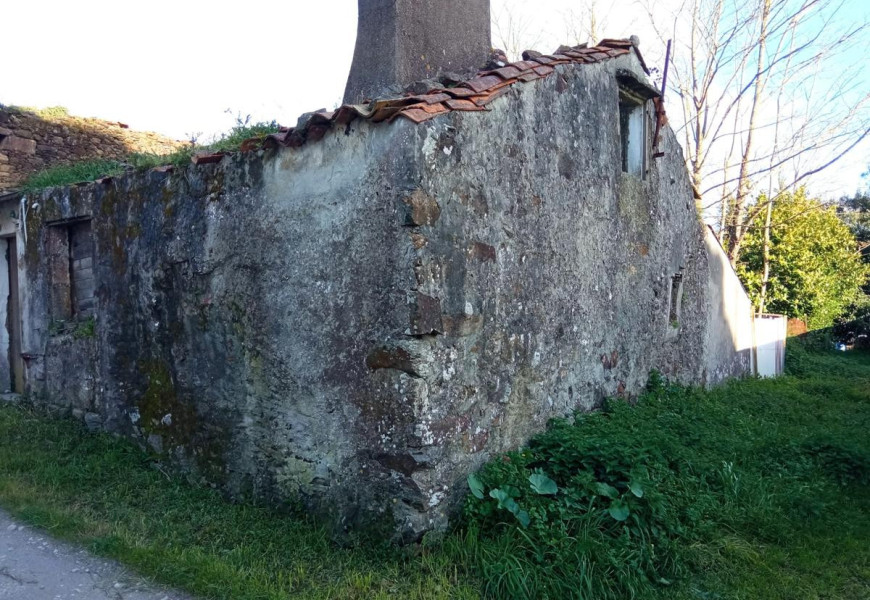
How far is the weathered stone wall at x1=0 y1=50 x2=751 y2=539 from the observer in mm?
4023

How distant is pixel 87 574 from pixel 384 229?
2772 millimetres

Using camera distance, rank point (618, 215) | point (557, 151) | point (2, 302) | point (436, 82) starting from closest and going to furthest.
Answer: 1. point (436, 82)
2. point (557, 151)
3. point (618, 215)
4. point (2, 302)

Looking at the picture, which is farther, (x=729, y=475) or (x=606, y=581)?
(x=729, y=475)

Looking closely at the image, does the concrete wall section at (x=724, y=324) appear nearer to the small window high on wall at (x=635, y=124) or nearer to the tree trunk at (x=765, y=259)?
the small window high on wall at (x=635, y=124)

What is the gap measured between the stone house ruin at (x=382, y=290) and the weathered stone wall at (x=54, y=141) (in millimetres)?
2952

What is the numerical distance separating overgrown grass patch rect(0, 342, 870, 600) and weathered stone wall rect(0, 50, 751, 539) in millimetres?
255

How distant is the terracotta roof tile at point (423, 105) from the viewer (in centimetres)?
404

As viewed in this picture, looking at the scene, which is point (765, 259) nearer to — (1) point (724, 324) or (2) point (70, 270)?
(1) point (724, 324)

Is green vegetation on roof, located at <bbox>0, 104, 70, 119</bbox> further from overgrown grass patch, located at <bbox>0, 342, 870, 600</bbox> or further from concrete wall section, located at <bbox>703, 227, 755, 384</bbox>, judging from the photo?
concrete wall section, located at <bbox>703, 227, 755, 384</bbox>

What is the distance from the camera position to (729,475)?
5.16 metres

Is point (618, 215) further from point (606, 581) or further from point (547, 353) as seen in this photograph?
point (606, 581)

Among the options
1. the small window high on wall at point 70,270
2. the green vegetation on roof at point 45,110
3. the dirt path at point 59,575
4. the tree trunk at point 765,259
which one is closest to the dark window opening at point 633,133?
the dirt path at point 59,575

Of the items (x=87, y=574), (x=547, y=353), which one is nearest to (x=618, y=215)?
(x=547, y=353)

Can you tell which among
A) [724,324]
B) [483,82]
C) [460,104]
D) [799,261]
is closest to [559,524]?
[460,104]
